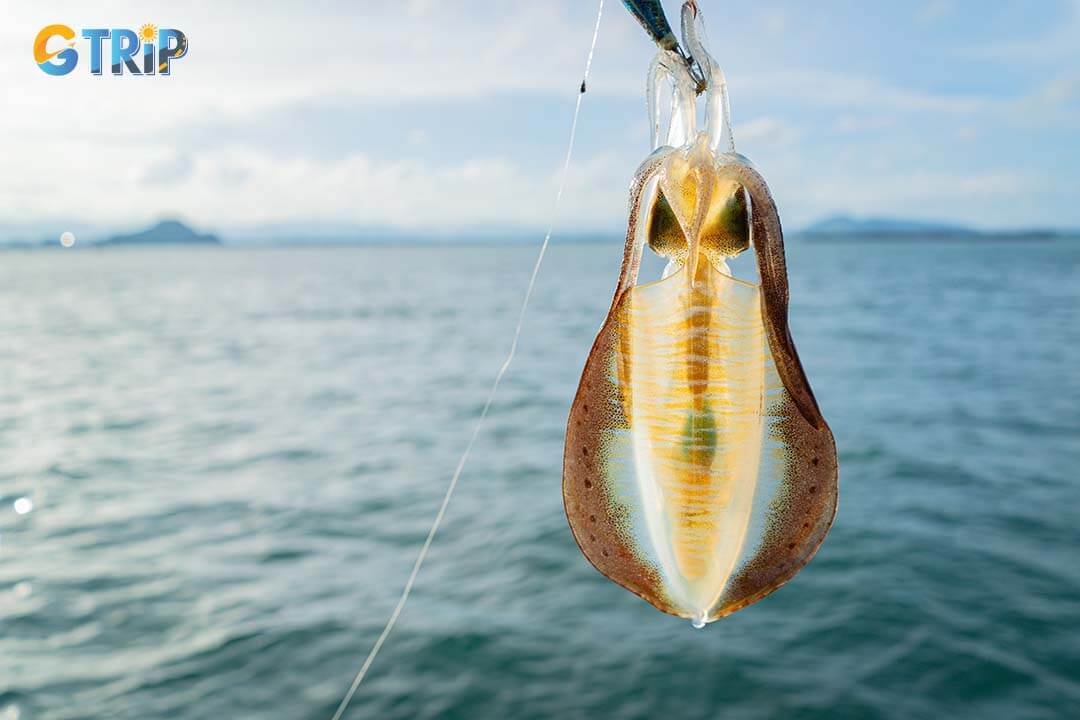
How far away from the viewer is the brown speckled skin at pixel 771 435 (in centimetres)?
235

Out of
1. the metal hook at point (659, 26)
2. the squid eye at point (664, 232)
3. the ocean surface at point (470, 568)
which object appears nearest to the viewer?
the metal hook at point (659, 26)

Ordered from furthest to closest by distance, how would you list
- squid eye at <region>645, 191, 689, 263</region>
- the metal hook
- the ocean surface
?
the ocean surface
squid eye at <region>645, 191, 689, 263</region>
the metal hook

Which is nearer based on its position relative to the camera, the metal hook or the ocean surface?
the metal hook

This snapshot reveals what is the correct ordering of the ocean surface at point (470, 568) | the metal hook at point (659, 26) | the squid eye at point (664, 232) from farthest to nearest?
the ocean surface at point (470, 568)
the squid eye at point (664, 232)
the metal hook at point (659, 26)

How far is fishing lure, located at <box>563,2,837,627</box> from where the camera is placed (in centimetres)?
238

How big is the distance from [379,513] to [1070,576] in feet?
34.9

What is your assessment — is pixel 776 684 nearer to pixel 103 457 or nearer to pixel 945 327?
pixel 103 457

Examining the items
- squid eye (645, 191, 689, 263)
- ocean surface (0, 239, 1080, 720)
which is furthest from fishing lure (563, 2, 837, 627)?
ocean surface (0, 239, 1080, 720)

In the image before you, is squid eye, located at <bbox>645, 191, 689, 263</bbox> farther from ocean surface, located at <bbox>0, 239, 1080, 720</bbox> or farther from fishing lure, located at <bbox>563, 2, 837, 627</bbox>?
ocean surface, located at <bbox>0, 239, 1080, 720</bbox>

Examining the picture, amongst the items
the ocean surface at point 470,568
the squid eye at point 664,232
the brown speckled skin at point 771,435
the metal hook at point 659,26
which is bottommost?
the ocean surface at point 470,568

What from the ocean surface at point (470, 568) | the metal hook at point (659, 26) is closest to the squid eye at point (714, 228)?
the metal hook at point (659, 26)

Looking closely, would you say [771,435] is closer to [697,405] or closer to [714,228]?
[697,405]

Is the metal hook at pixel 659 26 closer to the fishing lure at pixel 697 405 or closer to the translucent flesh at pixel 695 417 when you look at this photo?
the fishing lure at pixel 697 405

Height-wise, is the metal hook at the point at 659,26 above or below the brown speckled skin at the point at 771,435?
above
